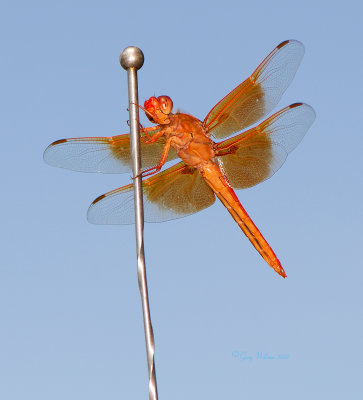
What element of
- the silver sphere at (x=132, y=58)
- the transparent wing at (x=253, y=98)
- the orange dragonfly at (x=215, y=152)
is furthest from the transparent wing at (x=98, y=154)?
the silver sphere at (x=132, y=58)

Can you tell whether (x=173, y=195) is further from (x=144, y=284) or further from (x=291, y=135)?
(x=144, y=284)

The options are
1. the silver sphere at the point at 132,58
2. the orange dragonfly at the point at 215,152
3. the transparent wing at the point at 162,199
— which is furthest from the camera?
the transparent wing at the point at 162,199

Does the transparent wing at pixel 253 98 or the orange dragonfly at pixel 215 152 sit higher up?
the transparent wing at pixel 253 98

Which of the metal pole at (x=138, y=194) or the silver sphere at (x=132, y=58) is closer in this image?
the metal pole at (x=138, y=194)

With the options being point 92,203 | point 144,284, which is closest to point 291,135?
point 92,203

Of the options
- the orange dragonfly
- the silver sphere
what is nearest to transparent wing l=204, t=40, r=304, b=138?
the orange dragonfly

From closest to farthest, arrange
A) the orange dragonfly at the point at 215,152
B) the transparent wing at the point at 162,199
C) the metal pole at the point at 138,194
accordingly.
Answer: the metal pole at the point at 138,194 < the orange dragonfly at the point at 215,152 < the transparent wing at the point at 162,199

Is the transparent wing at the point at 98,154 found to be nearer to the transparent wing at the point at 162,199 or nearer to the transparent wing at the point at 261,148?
the transparent wing at the point at 162,199

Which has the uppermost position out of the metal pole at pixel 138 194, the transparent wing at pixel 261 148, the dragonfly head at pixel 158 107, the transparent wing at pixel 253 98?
the transparent wing at pixel 253 98
